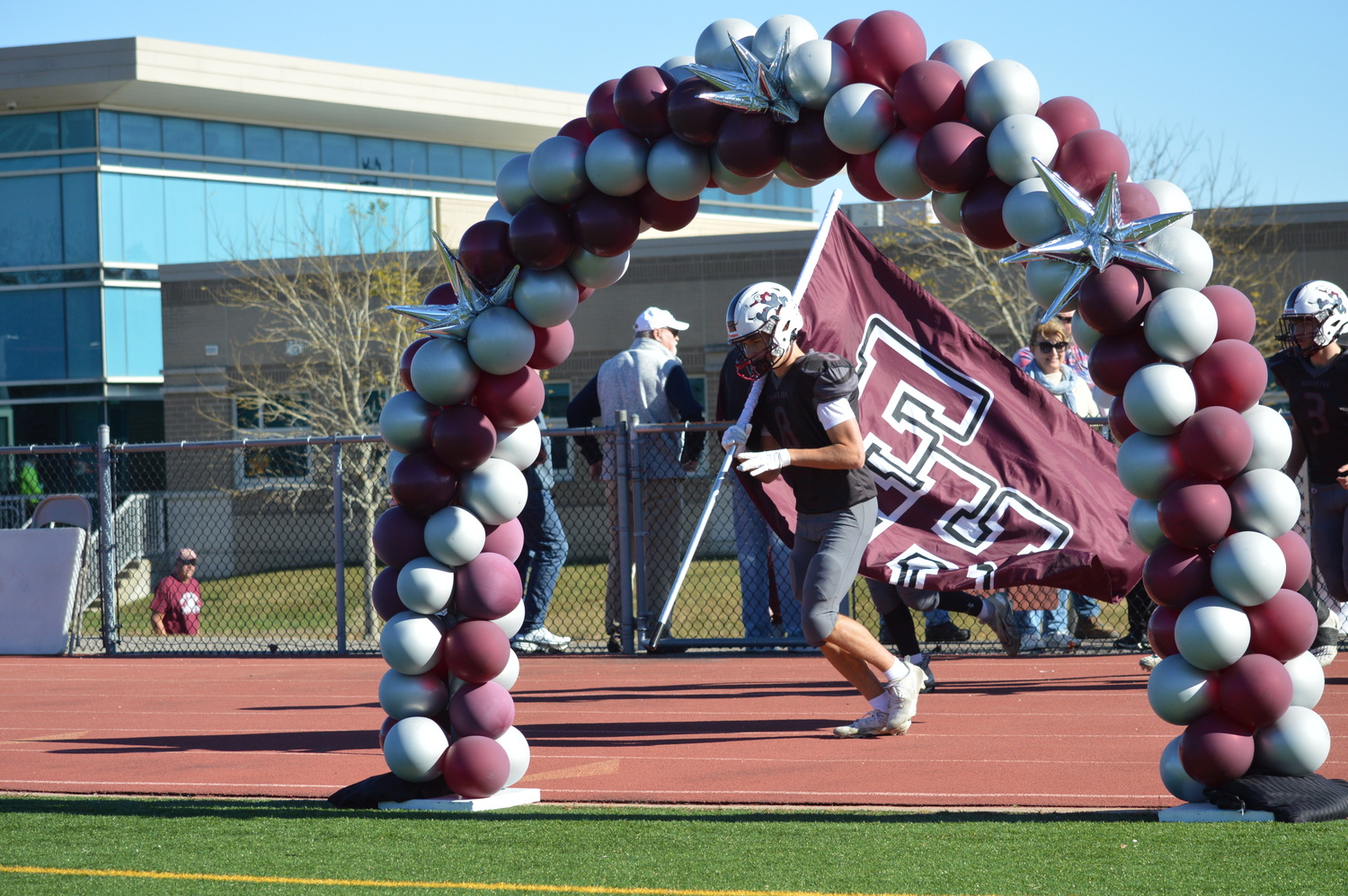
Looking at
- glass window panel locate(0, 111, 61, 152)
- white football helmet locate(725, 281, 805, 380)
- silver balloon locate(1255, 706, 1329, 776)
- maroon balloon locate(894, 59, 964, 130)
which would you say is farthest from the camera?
glass window panel locate(0, 111, 61, 152)

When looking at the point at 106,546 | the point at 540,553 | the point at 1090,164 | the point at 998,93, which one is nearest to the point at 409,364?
the point at 998,93

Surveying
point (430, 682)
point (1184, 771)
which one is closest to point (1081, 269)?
point (1184, 771)

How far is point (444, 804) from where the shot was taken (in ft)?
20.4

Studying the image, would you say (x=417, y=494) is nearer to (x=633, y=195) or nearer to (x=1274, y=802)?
(x=633, y=195)

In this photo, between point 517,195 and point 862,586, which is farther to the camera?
point 862,586

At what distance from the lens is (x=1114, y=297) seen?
546 centimetres

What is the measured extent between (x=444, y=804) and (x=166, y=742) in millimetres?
2904

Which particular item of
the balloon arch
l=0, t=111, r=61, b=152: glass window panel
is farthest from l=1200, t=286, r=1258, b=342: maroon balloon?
l=0, t=111, r=61, b=152: glass window panel

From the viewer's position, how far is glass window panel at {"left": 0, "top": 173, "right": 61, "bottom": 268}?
36438 mm

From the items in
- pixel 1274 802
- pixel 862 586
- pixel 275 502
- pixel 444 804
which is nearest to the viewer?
pixel 1274 802

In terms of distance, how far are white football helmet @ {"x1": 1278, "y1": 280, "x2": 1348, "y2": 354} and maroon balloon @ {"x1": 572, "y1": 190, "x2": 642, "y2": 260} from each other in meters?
3.92

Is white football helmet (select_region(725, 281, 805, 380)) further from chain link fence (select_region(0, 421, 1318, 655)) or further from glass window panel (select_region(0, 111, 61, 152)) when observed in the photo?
glass window panel (select_region(0, 111, 61, 152))

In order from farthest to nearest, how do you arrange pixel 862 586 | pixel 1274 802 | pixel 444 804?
1. pixel 862 586
2. pixel 444 804
3. pixel 1274 802

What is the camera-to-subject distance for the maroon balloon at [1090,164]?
5.60 m
